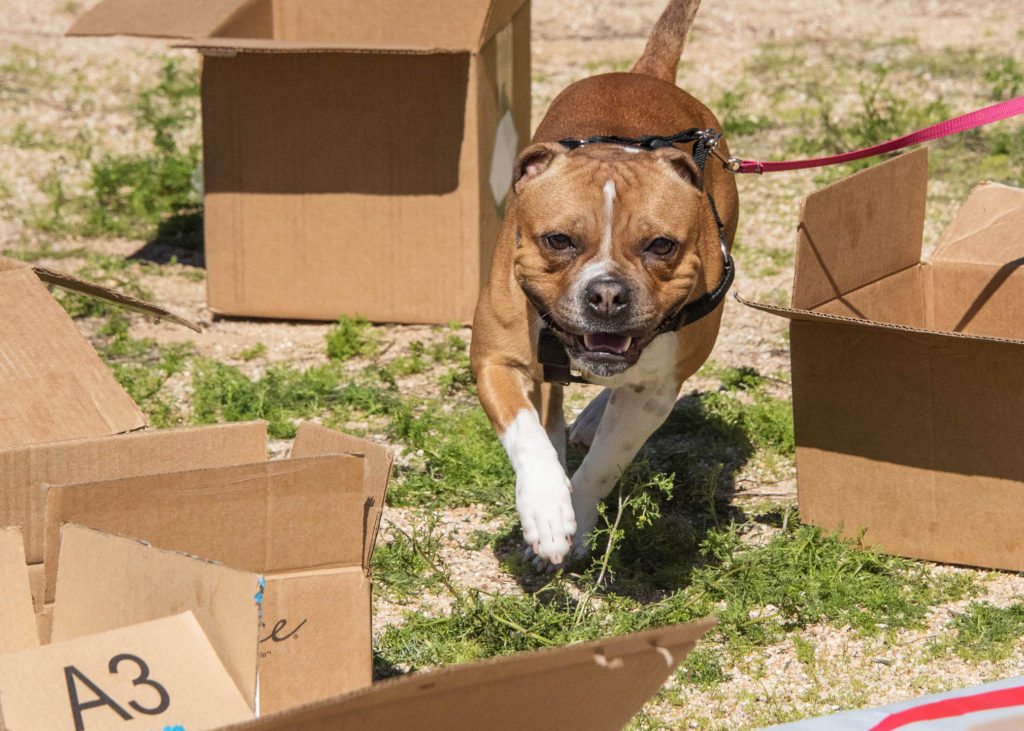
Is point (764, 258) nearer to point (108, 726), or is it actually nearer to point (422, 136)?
point (422, 136)

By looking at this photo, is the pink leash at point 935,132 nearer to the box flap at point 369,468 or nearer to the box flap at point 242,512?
the box flap at point 369,468

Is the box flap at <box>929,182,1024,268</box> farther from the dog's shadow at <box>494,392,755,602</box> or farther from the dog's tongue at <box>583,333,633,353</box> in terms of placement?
the dog's tongue at <box>583,333,633,353</box>

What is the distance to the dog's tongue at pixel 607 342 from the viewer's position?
129 inches

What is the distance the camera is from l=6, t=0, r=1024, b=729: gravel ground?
10.5 ft

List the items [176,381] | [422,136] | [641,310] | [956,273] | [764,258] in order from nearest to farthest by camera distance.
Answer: [641,310] < [956,273] < [176,381] < [422,136] < [764,258]

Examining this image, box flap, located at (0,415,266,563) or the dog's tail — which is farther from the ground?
the dog's tail

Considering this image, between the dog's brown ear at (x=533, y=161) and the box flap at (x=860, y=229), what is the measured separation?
72 cm

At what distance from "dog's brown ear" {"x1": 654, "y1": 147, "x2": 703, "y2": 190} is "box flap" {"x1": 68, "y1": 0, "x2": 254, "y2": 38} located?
248 cm

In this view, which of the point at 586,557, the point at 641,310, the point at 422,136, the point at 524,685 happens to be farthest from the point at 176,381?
the point at 524,685

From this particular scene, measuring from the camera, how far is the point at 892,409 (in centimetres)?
365

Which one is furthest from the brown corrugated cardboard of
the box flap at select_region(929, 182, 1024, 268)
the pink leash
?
the box flap at select_region(929, 182, 1024, 268)

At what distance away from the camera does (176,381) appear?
520 cm

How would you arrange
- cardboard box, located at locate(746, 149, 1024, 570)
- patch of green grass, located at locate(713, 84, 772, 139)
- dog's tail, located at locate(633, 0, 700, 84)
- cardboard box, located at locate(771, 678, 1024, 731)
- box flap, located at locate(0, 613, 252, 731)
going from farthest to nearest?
patch of green grass, located at locate(713, 84, 772, 139), dog's tail, located at locate(633, 0, 700, 84), cardboard box, located at locate(746, 149, 1024, 570), cardboard box, located at locate(771, 678, 1024, 731), box flap, located at locate(0, 613, 252, 731)

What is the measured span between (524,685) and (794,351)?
2169mm
